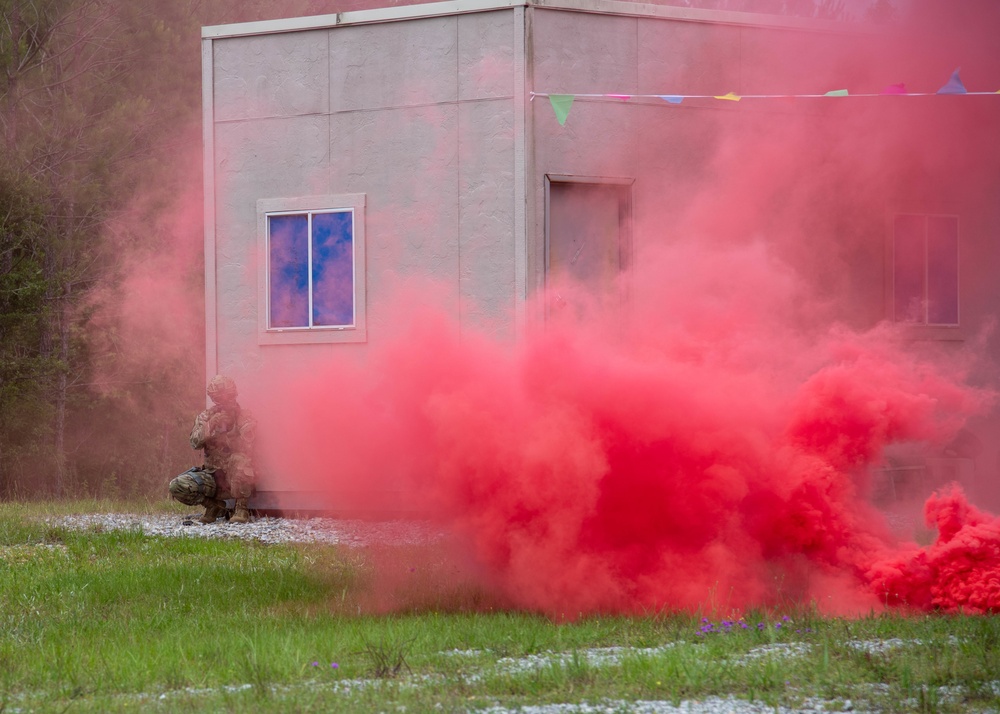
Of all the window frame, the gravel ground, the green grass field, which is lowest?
the gravel ground

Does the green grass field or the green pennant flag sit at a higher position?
the green pennant flag

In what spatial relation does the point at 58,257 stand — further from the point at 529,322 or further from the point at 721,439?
the point at 721,439

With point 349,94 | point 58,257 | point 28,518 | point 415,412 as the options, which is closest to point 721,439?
point 415,412

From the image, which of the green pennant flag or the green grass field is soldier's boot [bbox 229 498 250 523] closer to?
the green grass field

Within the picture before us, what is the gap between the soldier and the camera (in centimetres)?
1389

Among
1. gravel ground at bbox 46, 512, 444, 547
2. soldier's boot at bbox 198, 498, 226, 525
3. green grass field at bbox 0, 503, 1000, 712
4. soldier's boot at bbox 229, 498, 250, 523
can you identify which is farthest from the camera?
soldier's boot at bbox 198, 498, 226, 525

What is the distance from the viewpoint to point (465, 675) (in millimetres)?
6004

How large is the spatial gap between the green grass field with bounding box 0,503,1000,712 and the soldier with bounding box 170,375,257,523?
157 inches

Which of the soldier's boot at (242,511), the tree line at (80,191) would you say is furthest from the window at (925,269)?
the tree line at (80,191)

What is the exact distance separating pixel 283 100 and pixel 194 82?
41.4 ft

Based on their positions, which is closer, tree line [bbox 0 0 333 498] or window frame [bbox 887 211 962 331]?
window frame [bbox 887 211 962 331]

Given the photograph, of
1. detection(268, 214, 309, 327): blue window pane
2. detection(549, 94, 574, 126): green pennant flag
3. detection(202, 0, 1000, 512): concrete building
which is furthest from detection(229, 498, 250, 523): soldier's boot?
detection(549, 94, 574, 126): green pennant flag

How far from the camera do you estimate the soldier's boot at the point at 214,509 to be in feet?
47.0

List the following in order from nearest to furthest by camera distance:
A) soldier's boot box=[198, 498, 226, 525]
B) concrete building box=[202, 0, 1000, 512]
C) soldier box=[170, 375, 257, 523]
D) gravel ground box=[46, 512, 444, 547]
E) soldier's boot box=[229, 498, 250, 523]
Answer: gravel ground box=[46, 512, 444, 547], concrete building box=[202, 0, 1000, 512], soldier box=[170, 375, 257, 523], soldier's boot box=[229, 498, 250, 523], soldier's boot box=[198, 498, 226, 525]
